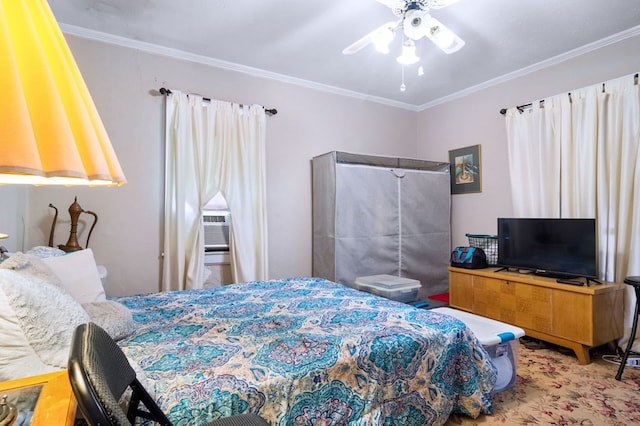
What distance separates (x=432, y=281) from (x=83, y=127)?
13.4 ft

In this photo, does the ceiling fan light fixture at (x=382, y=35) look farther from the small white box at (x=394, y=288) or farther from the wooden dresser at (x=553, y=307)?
the wooden dresser at (x=553, y=307)

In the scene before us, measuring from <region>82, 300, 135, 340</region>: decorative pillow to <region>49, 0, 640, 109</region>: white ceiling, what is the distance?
6.91 feet

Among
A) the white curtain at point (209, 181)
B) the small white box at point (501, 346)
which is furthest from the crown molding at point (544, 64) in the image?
the small white box at point (501, 346)

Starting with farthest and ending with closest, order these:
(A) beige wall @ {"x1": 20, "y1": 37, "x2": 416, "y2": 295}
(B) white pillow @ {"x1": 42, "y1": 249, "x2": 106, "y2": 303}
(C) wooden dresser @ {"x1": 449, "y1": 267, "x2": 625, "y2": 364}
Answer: (A) beige wall @ {"x1": 20, "y1": 37, "x2": 416, "y2": 295} → (C) wooden dresser @ {"x1": 449, "y1": 267, "x2": 625, "y2": 364} → (B) white pillow @ {"x1": 42, "y1": 249, "x2": 106, "y2": 303}

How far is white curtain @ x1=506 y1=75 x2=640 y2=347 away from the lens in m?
2.74

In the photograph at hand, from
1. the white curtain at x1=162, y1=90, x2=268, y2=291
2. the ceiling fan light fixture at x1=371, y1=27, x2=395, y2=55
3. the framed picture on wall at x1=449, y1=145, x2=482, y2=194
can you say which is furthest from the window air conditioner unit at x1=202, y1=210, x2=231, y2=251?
the framed picture on wall at x1=449, y1=145, x2=482, y2=194

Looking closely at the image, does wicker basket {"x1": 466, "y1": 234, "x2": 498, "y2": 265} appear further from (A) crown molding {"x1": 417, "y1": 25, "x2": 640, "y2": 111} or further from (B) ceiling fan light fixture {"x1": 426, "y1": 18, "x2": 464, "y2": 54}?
(B) ceiling fan light fixture {"x1": 426, "y1": 18, "x2": 464, "y2": 54}

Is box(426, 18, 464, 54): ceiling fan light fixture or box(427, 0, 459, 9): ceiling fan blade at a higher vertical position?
box(427, 0, 459, 9): ceiling fan blade

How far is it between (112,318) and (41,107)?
1.26m

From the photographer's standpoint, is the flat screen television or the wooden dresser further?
the flat screen television

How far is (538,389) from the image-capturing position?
220 centimetres

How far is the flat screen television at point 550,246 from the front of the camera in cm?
276

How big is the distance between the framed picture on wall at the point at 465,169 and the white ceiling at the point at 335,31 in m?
0.87

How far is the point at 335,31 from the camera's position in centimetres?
274
